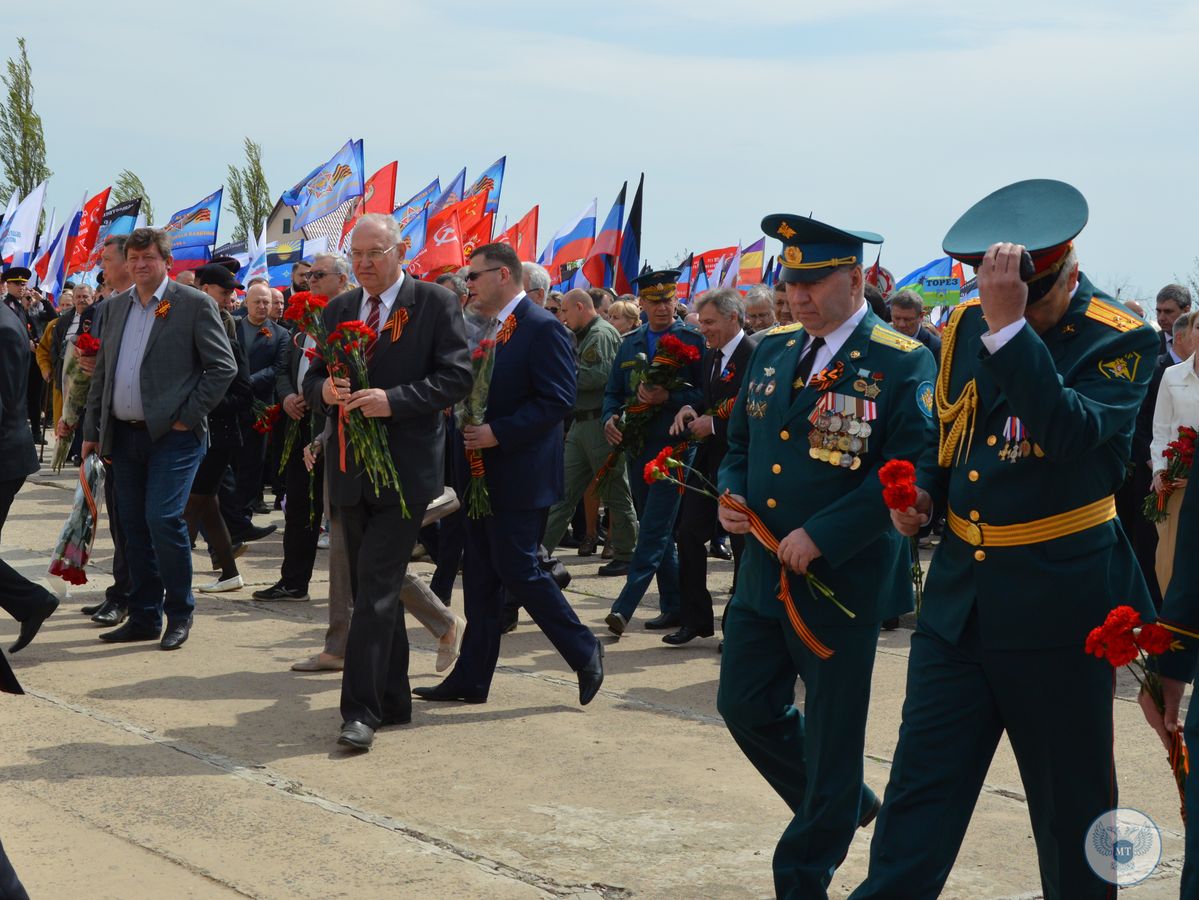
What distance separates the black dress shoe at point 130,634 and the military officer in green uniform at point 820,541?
4535 mm

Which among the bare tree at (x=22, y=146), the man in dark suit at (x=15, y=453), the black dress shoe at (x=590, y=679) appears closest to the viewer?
the black dress shoe at (x=590, y=679)

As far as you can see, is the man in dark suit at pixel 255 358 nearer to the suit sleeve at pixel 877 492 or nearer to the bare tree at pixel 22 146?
the suit sleeve at pixel 877 492

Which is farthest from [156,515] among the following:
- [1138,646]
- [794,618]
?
[1138,646]

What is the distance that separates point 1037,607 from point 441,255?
12.3 metres

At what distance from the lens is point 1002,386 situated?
11.4 feet

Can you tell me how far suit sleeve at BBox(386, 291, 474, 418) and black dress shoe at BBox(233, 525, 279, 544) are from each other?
5957mm

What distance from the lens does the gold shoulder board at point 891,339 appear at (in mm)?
4539

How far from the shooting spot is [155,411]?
25.6 feet

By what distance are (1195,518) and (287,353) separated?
28.2 ft

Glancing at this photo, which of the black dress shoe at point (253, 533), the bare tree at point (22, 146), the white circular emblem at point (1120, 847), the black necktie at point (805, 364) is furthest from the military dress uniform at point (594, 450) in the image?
the bare tree at point (22, 146)

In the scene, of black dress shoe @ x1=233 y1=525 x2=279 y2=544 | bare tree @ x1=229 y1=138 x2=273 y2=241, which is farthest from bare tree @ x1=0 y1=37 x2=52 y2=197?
black dress shoe @ x1=233 y1=525 x2=279 y2=544

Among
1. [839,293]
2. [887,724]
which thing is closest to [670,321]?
[887,724]

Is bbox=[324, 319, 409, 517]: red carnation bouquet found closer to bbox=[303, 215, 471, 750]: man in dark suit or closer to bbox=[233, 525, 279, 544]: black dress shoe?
bbox=[303, 215, 471, 750]: man in dark suit

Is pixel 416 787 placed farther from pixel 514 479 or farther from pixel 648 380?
pixel 648 380
